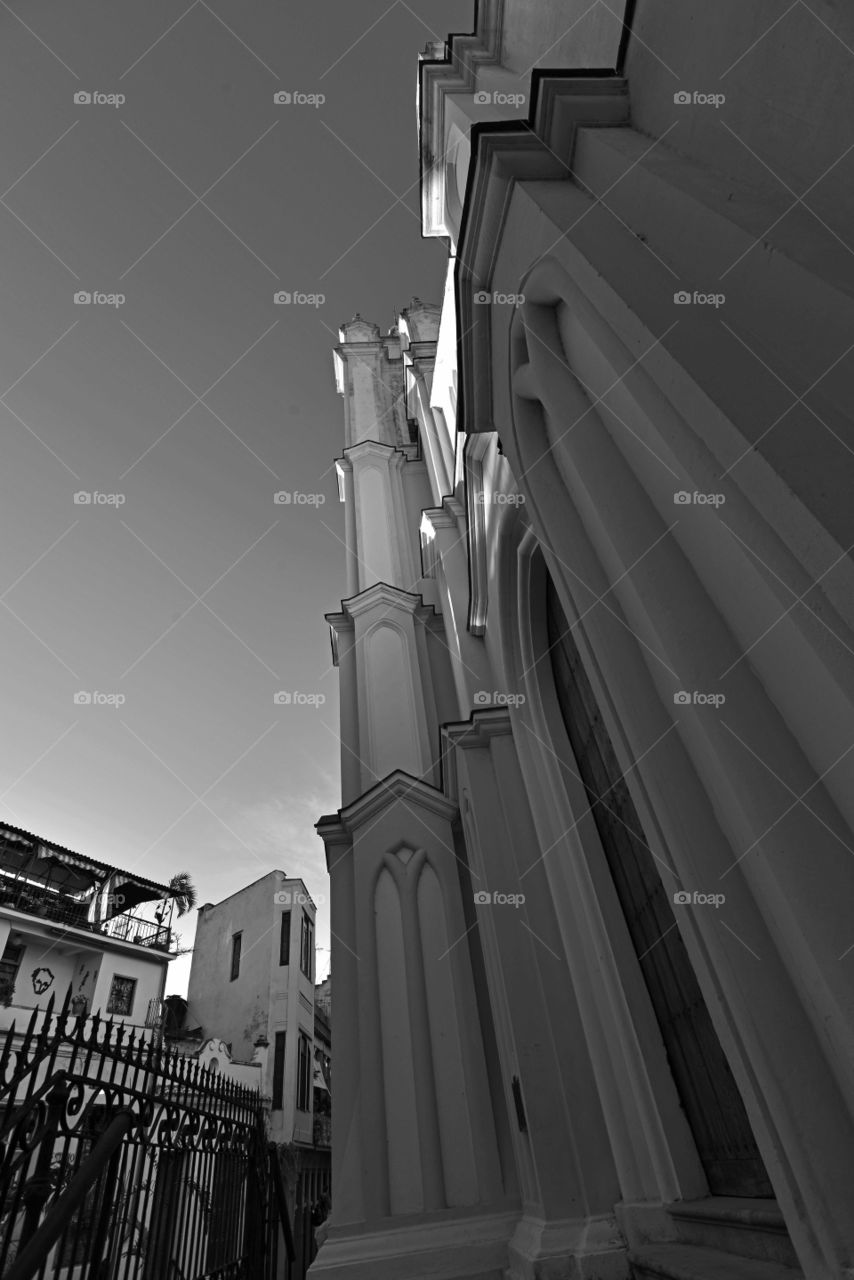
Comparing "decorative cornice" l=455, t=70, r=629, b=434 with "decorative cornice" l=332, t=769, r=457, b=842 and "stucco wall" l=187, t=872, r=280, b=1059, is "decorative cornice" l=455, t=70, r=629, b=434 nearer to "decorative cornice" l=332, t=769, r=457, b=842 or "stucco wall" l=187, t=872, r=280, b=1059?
"decorative cornice" l=332, t=769, r=457, b=842

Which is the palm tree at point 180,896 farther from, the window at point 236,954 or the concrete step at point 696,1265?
the concrete step at point 696,1265

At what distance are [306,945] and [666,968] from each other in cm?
2898

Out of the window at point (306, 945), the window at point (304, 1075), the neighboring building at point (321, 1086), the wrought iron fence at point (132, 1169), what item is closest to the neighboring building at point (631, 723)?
the wrought iron fence at point (132, 1169)

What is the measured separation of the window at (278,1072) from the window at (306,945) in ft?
11.2

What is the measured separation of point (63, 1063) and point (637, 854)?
56.6 feet

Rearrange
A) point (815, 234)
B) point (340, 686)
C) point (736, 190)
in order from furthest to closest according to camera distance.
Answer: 1. point (340, 686)
2. point (736, 190)
3. point (815, 234)

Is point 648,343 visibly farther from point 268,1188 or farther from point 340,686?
point 268,1188

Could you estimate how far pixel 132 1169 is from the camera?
5.17 m

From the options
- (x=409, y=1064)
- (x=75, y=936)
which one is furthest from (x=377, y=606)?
(x=75, y=936)

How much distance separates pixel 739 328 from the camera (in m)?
1.84

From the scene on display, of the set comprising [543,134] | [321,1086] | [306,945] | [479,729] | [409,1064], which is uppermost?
[306,945]

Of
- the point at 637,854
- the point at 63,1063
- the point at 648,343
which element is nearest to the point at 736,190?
the point at 648,343

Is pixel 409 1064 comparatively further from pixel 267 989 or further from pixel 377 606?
pixel 267 989

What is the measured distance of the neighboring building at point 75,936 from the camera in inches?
892
